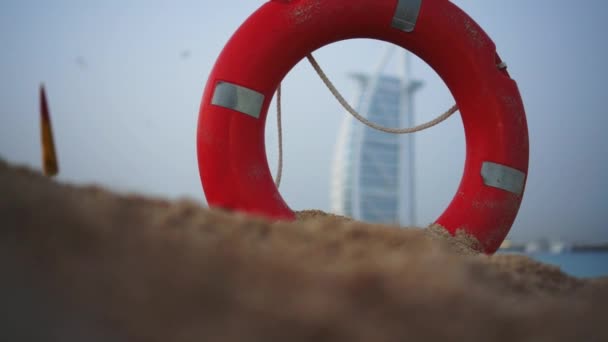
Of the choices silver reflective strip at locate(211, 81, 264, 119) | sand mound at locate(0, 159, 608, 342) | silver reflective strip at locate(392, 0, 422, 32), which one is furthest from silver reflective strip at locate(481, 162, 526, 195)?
sand mound at locate(0, 159, 608, 342)

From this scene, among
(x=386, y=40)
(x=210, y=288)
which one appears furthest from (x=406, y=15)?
(x=210, y=288)

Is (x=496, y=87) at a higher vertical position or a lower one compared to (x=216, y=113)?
higher

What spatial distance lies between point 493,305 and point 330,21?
143 centimetres

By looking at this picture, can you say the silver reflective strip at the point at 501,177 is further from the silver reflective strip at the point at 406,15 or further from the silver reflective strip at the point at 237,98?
the silver reflective strip at the point at 237,98

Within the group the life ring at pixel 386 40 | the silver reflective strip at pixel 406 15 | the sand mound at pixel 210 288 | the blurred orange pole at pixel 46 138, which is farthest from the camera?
the blurred orange pole at pixel 46 138

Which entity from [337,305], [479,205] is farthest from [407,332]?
[479,205]

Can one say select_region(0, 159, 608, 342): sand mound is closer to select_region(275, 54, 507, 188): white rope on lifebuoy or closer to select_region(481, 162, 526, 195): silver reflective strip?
select_region(481, 162, 526, 195): silver reflective strip

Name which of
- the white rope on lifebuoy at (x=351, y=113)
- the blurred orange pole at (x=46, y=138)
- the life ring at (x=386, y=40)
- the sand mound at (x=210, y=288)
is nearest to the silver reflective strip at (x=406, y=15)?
the life ring at (x=386, y=40)

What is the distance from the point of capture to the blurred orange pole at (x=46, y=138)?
3.18 m

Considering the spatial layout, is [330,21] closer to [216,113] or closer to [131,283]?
[216,113]

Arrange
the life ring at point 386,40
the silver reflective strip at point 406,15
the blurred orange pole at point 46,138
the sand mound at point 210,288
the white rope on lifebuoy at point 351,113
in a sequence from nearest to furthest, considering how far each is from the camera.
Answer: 1. the sand mound at point 210,288
2. the life ring at point 386,40
3. the silver reflective strip at point 406,15
4. the white rope on lifebuoy at point 351,113
5. the blurred orange pole at point 46,138

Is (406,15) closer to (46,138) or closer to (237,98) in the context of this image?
(237,98)

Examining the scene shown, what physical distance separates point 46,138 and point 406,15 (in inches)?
114

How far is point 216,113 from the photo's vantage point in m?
1.62
